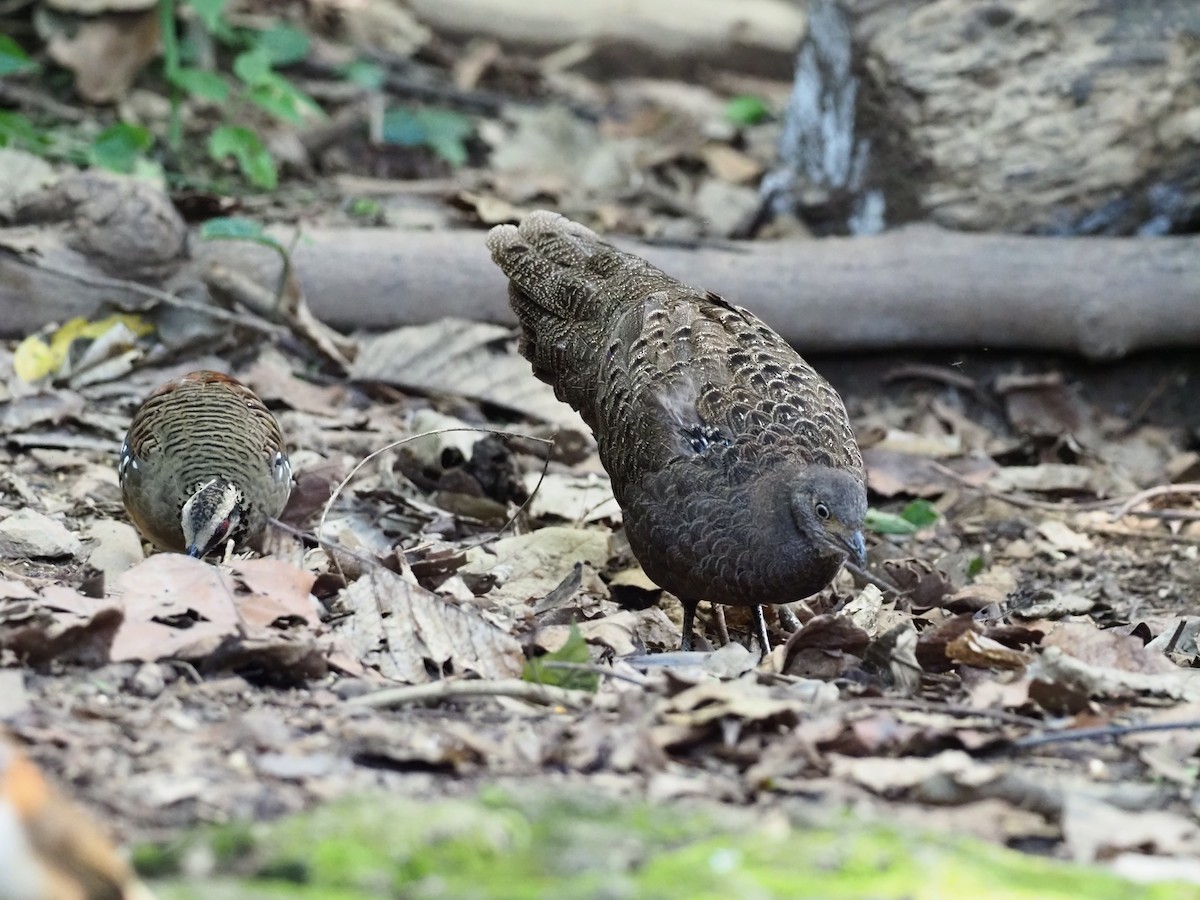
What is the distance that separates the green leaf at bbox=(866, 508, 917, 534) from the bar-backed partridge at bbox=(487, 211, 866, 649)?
1.43 meters

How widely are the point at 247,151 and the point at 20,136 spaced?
1.18 metres

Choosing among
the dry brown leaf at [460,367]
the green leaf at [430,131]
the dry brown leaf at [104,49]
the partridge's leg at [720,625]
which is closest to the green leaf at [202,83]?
the dry brown leaf at [104,49]

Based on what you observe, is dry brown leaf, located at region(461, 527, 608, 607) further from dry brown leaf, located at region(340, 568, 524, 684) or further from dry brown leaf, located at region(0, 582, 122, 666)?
dry brown leaf, located at region(0, 582, 122, 666)

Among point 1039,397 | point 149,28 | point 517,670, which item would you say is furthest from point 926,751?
point 149,28

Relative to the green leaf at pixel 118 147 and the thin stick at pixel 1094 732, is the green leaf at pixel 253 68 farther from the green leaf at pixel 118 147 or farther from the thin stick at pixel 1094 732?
the thin stick at pixel 1094 732

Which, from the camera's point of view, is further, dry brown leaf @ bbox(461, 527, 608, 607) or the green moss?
dry brown leaf @ bbox(461, 527, 608, 607)

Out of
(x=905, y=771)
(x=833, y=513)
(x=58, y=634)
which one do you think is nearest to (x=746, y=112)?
(x=833, y=513)

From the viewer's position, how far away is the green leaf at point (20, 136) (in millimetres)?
8164

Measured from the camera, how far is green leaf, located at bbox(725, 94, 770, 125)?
38.6 feet

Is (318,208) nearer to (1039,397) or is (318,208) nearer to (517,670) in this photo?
(1039,397)

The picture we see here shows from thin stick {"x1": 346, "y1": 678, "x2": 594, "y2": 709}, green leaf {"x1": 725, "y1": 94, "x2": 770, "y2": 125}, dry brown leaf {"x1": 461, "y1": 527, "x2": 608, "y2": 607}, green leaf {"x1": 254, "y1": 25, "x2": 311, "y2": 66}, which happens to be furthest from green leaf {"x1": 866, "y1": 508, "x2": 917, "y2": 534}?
green leaf {"x1": 725, "y1": 94, "x2": 770, "y2": 125}

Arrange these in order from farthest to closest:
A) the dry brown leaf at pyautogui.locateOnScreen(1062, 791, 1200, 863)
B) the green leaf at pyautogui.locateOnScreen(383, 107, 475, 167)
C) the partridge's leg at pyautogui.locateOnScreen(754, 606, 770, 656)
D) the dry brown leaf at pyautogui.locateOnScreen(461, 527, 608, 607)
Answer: the green leaf at pyautogui.locateOnScreen(383, 107, 475, 167), the dry brown leaf at pyautogui.locateOnScreen(461, 527, 608, 607), the partridge's leg at pyautogui.locateOnScreen(754, 606, 770, 656), the dry brown leaf at pyautogui.locateOnScreen(1062, 791, 1200, 863)

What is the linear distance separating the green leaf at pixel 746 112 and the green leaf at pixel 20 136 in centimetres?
528

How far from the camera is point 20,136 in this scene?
27.2ft
